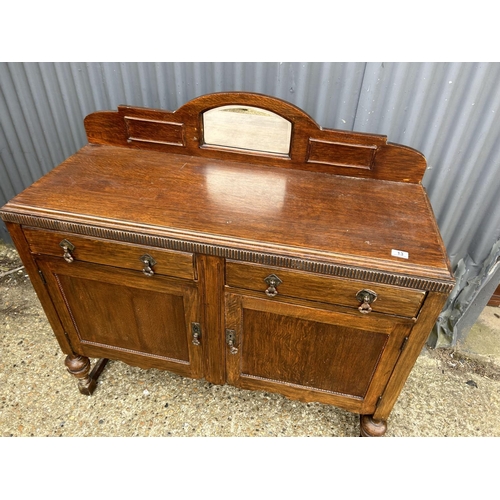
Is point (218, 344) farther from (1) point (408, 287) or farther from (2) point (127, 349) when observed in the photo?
(1) point (408, 287)

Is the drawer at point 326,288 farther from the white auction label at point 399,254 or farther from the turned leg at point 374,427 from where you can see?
the turned leg at point 374,427

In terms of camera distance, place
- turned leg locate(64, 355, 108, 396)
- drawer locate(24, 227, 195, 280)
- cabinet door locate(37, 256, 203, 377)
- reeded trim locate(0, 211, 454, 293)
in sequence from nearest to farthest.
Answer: reeded trim locate(0, 211, 454, 293), drawer locate(24, 227, 195, 280), cabinet door locate(37, 256, 203, 377), turned leg locate(64, 355, 108, 396)

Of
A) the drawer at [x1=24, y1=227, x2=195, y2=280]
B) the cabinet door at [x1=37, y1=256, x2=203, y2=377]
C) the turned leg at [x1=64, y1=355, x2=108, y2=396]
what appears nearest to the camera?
the drawer at [x1=24, y1=227, x2=195, y2=280]

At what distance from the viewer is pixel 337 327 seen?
1.22m

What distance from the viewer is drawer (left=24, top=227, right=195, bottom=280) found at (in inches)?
46.1

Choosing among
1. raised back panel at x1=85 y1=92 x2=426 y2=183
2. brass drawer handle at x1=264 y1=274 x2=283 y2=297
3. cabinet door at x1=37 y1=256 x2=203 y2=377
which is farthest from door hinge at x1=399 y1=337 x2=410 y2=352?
cabinet door at x1=37 y1=256 x2=203 y2=377

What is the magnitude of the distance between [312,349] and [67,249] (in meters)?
0.88

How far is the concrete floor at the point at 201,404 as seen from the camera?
5.50ft

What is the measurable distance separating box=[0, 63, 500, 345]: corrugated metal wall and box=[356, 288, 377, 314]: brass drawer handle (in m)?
0.82

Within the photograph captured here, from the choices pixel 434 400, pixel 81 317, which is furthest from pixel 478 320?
pixel 81 317

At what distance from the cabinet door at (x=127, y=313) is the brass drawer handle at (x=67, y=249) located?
0.15ft

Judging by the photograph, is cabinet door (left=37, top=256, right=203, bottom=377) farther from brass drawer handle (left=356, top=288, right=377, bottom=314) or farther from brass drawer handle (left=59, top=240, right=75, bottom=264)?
brass drawer handle (left=356, top=288, right=377, bottom=314)

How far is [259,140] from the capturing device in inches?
55.7

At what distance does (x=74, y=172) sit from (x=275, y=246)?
80cm
